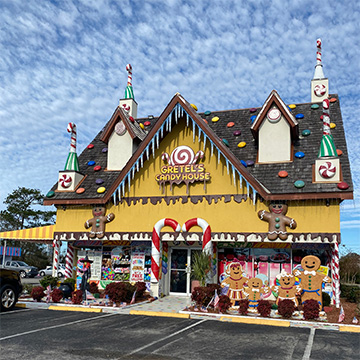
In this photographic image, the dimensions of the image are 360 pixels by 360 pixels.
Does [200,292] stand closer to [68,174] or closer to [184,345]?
[184,345]

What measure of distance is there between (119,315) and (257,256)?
7533 mm

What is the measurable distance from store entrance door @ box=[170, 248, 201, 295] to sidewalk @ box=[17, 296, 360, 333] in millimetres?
1889

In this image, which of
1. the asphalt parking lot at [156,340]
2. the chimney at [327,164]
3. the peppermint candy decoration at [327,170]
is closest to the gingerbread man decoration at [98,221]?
the asphalt parking lot at [156,340]

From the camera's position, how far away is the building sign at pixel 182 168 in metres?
18.2

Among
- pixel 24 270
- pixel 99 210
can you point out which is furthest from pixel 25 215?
pixel 99 210

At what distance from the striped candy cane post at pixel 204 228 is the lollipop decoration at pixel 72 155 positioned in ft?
23.2

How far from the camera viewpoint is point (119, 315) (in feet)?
43.6

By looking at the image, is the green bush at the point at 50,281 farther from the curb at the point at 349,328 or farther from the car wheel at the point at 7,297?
the curb at the point at 349,328


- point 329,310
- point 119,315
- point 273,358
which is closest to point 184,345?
point 273,358

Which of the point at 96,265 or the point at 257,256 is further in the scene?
the point at 96,265

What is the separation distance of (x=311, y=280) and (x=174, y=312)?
5009mm

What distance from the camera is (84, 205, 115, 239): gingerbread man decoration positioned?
1914 centimetres

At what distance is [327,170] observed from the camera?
1622 cm

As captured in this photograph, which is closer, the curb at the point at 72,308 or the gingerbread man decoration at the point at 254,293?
the gingerbread man decoration at the point at 254,293
